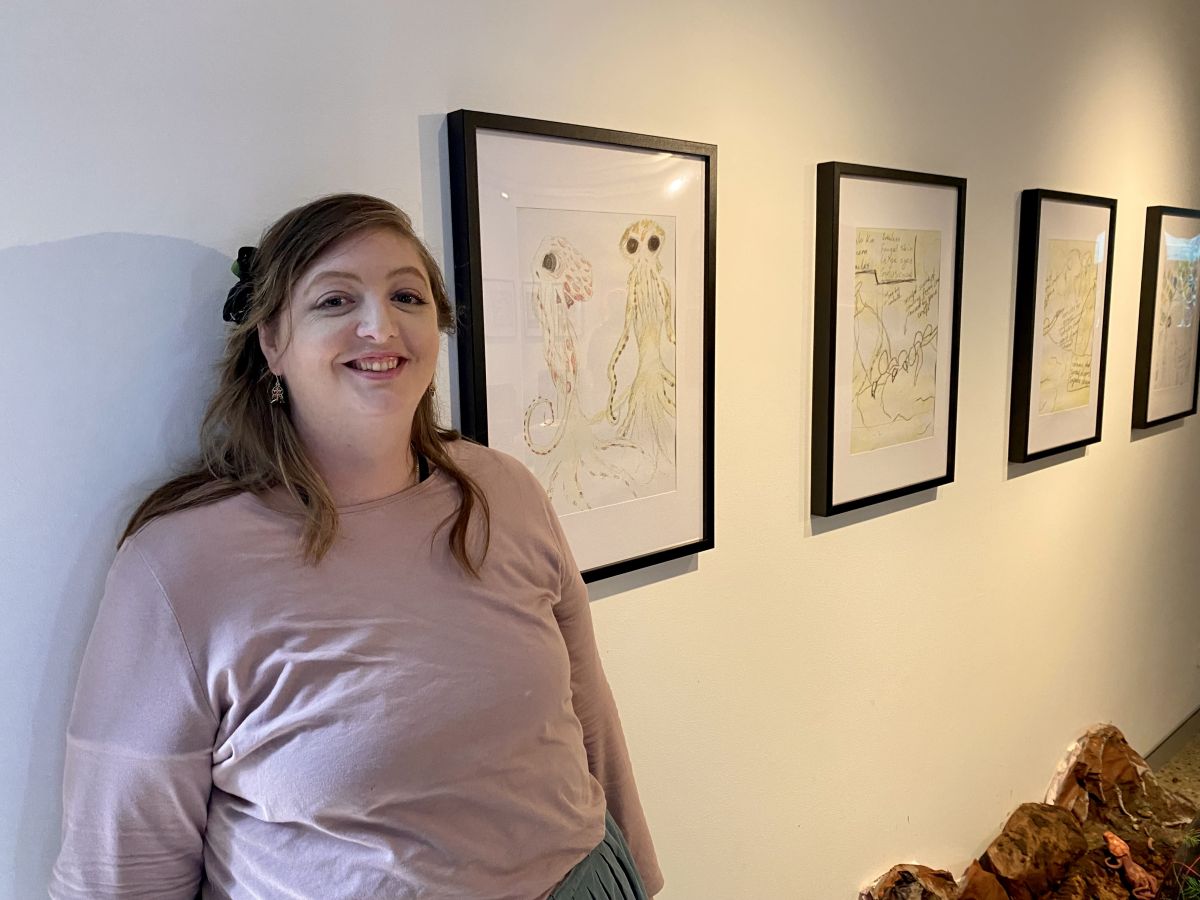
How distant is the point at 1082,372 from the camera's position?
2498 millimetres


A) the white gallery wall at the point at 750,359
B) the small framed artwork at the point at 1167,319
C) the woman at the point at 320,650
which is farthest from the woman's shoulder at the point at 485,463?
the small framed artwork at the point at 1167,319

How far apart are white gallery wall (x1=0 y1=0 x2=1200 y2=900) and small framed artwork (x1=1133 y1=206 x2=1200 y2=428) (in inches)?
2.1

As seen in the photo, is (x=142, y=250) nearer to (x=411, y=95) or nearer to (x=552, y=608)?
(x=411, y=95)

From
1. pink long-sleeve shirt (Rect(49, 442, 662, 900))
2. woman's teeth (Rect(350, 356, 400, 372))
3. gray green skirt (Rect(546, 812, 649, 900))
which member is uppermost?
woman's teeth (Rect(350, 356, 400, 372))

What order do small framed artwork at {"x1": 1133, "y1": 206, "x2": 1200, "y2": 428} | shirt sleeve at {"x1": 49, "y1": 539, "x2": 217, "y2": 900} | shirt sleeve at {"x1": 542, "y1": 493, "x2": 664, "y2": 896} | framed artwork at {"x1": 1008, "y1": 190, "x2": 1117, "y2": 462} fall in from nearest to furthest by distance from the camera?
shirt sleeve at {"x1": 49, "y1": 539, "x2": 217, "y2": 900}, shirt sleeve at {"x1": 542, "y1": 493, "x2": 664, "y2": 896}, framed artwork at {"x1": 1008, "y1": 190, "x2": 1117, "y2": 462}, small framed artwork at {"x1": 1133, "y1": 206, "x2": 1200, "y2": 428}

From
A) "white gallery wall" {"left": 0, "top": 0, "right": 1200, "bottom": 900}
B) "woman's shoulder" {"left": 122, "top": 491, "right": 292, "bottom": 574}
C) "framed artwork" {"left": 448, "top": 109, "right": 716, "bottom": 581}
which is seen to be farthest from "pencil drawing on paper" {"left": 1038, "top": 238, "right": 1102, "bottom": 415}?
"woman's shoulder" {"left": 122, "top": 491, "right": 292, "bottom": 574}

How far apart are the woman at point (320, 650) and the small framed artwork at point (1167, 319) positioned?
2.38 meters

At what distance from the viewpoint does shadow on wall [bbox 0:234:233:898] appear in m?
0.93

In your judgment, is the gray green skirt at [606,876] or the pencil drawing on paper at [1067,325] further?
the pencil drawing on paper at [1067,325]

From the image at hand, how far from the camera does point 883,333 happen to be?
1.87 m

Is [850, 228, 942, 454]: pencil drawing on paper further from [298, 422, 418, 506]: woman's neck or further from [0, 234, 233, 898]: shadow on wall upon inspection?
[0, 234, 233, 898]: shadow on wall

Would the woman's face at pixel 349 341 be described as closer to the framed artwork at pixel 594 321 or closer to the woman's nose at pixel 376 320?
the woman's nose at pixel 376 320

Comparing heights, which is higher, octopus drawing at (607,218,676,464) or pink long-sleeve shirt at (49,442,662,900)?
octopus drawing at (607,218,676,464)

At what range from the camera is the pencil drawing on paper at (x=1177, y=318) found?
282cm
